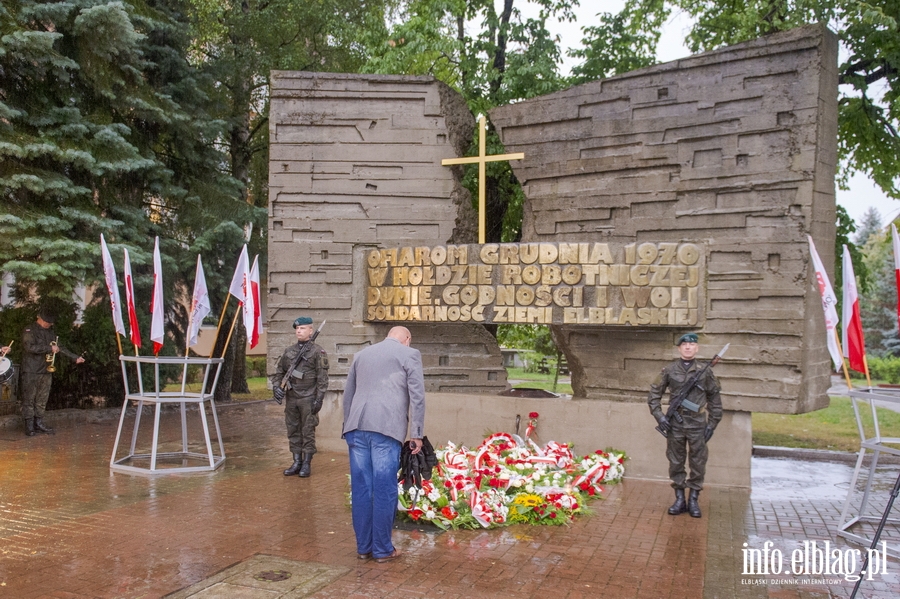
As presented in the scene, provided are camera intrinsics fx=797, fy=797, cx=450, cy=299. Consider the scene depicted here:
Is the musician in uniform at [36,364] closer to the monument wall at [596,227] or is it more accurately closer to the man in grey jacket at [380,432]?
the monument wall at [596,227]

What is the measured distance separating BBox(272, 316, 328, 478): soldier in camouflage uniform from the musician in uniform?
4.48 m

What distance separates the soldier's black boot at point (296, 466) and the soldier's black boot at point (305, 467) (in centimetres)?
7

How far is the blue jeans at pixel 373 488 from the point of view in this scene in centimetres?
623

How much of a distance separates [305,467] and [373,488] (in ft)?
11.6

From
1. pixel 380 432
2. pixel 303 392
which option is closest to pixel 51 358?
pixel 303 392

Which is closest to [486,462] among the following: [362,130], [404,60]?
[362,130]

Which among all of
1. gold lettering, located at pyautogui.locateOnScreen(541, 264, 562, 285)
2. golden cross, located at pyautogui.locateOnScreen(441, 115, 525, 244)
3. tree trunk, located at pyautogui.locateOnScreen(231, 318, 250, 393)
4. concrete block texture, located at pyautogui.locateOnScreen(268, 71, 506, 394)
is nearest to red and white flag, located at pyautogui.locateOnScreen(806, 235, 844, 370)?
gold lettering, located at pyautogui.locateOnScreen(541, 264, 562, 285)

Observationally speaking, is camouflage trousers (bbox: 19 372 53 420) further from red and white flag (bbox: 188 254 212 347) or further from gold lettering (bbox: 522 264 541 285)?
gold lettering (bbox: 522 264 541 285)

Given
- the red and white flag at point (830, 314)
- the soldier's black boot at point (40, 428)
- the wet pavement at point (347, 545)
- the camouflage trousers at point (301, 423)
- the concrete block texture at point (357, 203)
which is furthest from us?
A: the soldier's black boot at point (40, 428)

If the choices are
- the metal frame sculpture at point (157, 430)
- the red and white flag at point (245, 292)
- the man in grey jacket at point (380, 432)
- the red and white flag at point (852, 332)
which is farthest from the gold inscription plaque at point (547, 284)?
the man in grey jacket at point (380, 432)

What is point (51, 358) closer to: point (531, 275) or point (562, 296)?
point (531, 275)

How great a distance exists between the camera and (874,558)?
627 centimetres

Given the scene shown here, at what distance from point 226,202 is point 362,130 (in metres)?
6.04

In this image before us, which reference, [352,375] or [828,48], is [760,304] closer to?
[828,48]
